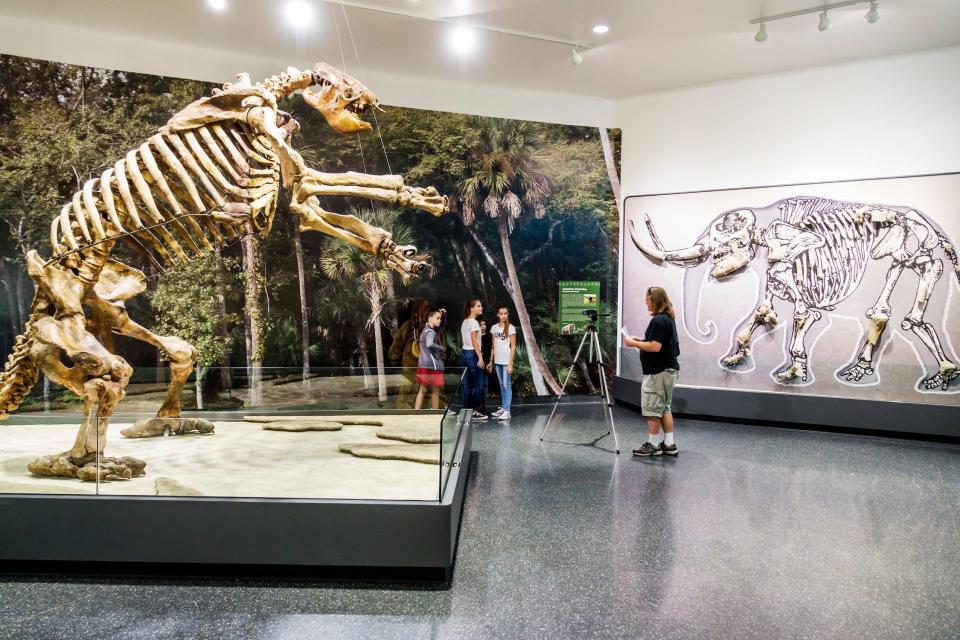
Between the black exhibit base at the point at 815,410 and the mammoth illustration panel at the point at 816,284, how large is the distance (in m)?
0.15

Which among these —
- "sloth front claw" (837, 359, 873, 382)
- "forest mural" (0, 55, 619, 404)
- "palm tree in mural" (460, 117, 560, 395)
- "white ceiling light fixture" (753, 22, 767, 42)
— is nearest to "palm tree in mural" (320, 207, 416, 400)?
"forest mural" (0, 55, 619, 404)

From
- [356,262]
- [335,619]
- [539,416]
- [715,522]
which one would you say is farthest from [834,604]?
[356,262]

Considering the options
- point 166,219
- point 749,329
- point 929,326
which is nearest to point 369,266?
point 166,219

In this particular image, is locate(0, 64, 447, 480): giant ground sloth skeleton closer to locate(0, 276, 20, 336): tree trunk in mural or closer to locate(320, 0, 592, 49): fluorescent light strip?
locate(320, 0, 592, 49): fluorescent light strip

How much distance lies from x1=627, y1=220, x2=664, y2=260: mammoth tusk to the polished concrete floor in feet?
10.7

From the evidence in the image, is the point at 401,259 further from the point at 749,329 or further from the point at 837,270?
the point at 837,270

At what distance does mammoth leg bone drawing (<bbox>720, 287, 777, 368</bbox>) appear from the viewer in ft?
21.7

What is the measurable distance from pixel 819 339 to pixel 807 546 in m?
3.77

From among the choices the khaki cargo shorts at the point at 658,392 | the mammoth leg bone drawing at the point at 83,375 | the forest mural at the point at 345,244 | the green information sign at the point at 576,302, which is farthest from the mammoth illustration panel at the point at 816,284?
the mammoth leg bone drawing at the point at 83,375

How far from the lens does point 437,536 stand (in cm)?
278

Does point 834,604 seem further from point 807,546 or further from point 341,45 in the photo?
point 341,45

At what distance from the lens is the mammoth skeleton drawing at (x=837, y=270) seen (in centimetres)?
594

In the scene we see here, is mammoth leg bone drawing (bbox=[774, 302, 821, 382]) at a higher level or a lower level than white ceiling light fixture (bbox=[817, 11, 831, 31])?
lower

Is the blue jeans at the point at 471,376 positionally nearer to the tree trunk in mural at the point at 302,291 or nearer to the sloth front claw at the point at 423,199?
the tree trunk in mural at the point at 302,291
